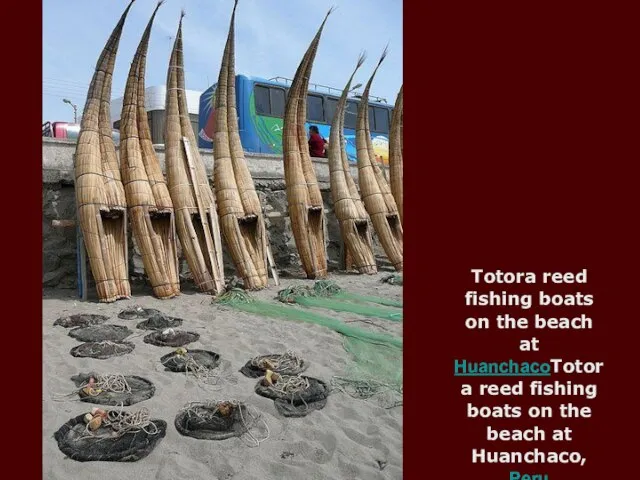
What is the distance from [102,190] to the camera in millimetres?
5438

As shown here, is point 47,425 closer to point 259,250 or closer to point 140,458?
point 140,458

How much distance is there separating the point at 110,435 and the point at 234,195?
14.6 feet

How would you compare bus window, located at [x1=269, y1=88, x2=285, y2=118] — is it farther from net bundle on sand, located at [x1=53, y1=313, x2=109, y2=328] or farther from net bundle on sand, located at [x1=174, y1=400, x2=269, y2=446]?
net bundle on sand, located at [x1=174, y1=400, x2=269, y2=446]

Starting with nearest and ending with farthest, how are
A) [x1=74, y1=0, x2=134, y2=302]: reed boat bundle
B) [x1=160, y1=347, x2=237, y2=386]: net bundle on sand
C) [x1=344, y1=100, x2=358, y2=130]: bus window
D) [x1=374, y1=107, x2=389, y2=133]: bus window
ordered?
[x1=160, y1=347, x2=237, y2=386]: net bundle on sand
[x1=74, y1=0, x2=134, y2=302]: reed boat bundle
[x1=344, y1=100, x2=358, y2=130]: bus window
[x1=374, y1=107, x2=389, y2=133]: bus window

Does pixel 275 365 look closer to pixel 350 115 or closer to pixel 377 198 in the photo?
pixel 377 198

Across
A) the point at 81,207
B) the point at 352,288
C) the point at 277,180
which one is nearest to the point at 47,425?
the point at 81,207

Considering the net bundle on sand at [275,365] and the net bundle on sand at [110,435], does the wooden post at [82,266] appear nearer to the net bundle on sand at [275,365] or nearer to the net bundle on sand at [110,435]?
the net bundle on sand at [275,365]

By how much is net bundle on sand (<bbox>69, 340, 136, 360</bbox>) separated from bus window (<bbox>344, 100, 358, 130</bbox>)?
9203 millimetres

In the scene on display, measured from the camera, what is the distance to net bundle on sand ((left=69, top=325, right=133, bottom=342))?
153 inches

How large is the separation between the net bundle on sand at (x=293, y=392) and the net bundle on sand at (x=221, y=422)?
19 centimetres

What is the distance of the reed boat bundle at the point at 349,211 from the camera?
7746 mm

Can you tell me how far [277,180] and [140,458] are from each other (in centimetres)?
667

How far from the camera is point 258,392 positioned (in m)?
2.96

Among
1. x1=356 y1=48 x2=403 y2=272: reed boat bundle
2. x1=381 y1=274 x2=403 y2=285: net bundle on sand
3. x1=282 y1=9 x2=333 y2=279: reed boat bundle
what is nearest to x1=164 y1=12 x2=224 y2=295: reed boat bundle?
x1=282 y1=9 x2=333 y2=279: reed boat bundle
